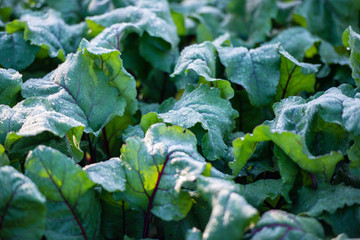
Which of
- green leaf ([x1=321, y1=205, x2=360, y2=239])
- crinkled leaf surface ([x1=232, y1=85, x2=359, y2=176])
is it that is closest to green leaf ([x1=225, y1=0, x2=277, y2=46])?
crinkled leaf surface ([x1=232, y1=85, x2=359, y2=176])

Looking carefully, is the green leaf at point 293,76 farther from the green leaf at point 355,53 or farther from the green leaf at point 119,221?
the green leaf at point 119,221

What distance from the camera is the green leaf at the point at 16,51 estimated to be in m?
1.67

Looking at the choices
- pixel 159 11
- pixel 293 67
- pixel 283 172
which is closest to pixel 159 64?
pixel 159 11

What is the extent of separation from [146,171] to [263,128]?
1.29 ft

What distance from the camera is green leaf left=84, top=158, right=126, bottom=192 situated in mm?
1104

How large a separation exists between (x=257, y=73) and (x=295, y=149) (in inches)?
20.4

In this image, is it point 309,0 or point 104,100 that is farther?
point 309,0

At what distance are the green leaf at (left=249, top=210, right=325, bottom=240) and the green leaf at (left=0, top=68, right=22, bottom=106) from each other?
100 cm

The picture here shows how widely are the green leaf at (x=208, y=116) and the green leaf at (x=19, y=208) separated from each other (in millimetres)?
514

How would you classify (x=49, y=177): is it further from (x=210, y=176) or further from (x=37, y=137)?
(x=210, y=176)

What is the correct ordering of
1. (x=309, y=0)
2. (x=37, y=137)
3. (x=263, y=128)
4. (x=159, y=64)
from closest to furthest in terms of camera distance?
1. (x=263, y=128)
2. (x=37, y=137)
3. (x=159, y=64)
4. (x=309, y=0)

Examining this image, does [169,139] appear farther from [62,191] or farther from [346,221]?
[346,221]

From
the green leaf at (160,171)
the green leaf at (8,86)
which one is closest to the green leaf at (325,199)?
the green leaf at (160,171)

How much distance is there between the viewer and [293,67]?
5.17 ft
